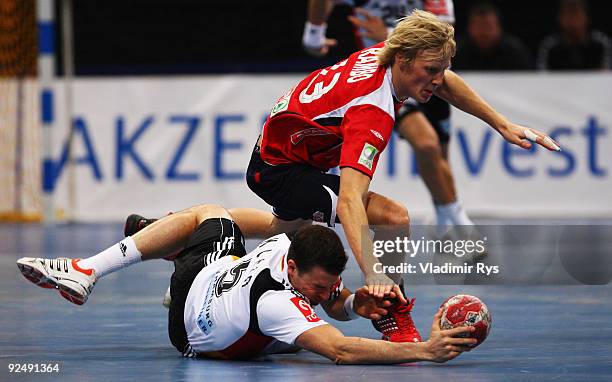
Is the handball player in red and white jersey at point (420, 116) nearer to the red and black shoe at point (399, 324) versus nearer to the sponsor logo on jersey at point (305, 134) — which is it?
the sponsor logo on jersey at point (305, 134)

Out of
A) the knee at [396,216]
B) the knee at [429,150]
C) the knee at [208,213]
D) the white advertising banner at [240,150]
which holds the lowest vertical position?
the white advertising banner at [240,150]

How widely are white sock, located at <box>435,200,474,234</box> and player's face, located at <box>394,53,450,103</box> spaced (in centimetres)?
326

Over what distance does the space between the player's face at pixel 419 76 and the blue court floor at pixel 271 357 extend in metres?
1.22

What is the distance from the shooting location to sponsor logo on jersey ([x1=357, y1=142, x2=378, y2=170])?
215 inches

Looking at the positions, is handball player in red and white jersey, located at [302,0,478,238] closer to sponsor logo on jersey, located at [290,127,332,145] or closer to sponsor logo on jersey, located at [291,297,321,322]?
sponsor logo on jersey, located at [290,127,332,145]

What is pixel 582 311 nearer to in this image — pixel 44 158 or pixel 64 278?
pixel 64 278

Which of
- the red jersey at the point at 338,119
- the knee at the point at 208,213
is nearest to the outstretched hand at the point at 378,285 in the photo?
the red jersey at the point at 338,119

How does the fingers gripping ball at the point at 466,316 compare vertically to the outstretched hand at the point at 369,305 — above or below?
above

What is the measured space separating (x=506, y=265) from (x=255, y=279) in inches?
154

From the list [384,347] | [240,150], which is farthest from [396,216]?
[240,150]

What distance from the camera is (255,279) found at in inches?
208

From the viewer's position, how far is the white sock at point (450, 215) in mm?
8961

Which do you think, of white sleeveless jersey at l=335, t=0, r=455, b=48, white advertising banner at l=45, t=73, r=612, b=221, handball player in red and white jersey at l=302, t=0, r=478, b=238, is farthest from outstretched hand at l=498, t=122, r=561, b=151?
white advertising banner at l=45, t=73, r=612, b=221

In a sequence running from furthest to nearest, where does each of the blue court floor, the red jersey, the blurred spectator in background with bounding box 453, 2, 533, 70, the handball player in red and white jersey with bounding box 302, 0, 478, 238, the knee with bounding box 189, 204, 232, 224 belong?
the blurred spectator in background with bounding box 453, 2, 533, 70
the handball player in red and white jersey with bounding box 302, 0, 478, 238
the knee with bounding box 189, 204, 232, 224
the red jersey
the blue court floor
